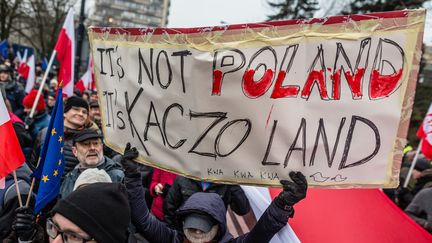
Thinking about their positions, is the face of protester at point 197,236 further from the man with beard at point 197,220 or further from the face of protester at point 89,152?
the face of protester at point 89,152

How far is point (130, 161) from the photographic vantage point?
2.37 meters

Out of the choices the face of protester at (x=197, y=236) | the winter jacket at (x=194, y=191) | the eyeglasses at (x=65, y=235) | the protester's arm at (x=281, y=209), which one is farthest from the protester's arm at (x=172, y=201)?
the eyeglasses at (x=65, y=235)

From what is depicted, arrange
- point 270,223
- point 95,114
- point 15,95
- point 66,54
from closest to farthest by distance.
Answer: point 270,223
point 95,114
point 66,54
point 15,95

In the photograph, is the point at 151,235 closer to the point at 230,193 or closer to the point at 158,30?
the point at 230,193

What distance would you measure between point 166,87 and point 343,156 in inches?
40.1

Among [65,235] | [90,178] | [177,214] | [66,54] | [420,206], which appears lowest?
[420,206]

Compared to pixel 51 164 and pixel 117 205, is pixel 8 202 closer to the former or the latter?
pixel 51 164

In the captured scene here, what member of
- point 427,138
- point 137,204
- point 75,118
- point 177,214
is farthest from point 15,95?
point 427,138

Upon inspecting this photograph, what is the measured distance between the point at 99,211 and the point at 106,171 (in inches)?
63.5

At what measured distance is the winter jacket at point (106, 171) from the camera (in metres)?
2.82

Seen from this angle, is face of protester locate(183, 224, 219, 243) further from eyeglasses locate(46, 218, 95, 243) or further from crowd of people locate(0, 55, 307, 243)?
eyeglasses locate(46, 218, 95, 243)

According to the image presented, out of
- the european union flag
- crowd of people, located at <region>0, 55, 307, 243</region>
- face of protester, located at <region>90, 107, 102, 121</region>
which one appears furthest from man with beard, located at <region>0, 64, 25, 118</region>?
the european union flag

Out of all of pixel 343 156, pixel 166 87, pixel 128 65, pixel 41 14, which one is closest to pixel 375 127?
pixel 343 156

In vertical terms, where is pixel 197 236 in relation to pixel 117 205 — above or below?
below
